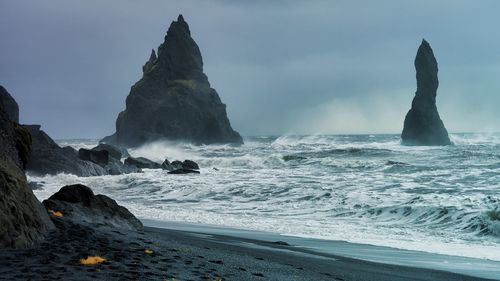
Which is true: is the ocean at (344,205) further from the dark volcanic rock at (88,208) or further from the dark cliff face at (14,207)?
the dark cliff face at (14,207)

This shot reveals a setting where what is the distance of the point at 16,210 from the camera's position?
6.21m

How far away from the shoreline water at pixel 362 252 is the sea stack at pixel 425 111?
78616mm

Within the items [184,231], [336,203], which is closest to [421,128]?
[336,203]

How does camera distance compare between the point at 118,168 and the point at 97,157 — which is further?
the point at 97,157

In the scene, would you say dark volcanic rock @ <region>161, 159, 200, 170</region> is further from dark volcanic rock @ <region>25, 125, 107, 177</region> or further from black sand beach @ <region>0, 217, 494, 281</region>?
black sand beach @ <region>0, 217, 494, 281</region>

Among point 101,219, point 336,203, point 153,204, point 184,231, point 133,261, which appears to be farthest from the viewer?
point 153,204

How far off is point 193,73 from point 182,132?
48.0ft

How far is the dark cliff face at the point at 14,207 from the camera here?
5.99m

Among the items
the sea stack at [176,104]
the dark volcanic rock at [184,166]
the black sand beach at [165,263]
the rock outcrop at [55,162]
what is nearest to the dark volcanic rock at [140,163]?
the dark volcanic rock at [184,166]

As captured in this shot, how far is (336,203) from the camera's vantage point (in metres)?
17.6

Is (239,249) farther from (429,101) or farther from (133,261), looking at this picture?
(429,101)

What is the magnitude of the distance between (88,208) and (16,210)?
10.8 ft

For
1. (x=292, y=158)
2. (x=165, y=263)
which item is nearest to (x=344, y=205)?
(x=165, y=263)

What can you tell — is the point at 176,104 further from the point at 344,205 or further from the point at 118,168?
the point at 344,205
